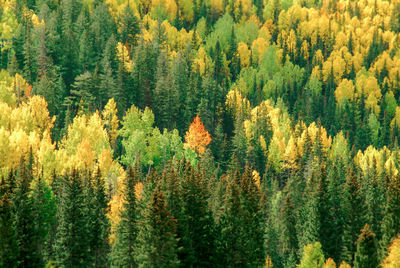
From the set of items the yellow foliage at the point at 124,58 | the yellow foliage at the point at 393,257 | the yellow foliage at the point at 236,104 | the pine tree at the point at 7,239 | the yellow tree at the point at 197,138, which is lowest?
the yellow foliage at the point at 393,257

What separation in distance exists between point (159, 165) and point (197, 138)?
10930 millimetres

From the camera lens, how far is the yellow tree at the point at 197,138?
127062 millimetres

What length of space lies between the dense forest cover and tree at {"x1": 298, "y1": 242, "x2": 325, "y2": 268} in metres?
0.17

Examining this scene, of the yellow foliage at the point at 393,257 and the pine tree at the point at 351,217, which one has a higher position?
the pine tree at the point at 351,217

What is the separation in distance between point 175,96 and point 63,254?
260 ft

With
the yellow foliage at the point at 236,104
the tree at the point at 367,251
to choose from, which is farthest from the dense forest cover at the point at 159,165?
the yellow foliage at the point at 236,104

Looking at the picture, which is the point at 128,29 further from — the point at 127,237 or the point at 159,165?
the point at 127,237

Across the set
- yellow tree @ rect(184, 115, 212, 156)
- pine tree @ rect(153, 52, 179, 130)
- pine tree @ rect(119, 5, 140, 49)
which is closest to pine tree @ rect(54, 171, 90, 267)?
yellow tree @ rect(184, 115, 212, 156)

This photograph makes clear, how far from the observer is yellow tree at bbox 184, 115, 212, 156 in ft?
417

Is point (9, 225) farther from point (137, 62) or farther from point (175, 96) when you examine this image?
point (137, 62)

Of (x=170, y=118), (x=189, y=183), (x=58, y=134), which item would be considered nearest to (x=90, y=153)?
(x=58, y=134)

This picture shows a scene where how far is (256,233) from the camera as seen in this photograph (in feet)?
227

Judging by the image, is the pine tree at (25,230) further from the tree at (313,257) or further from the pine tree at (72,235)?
the tree at (313,257)

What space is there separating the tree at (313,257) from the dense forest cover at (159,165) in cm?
17
